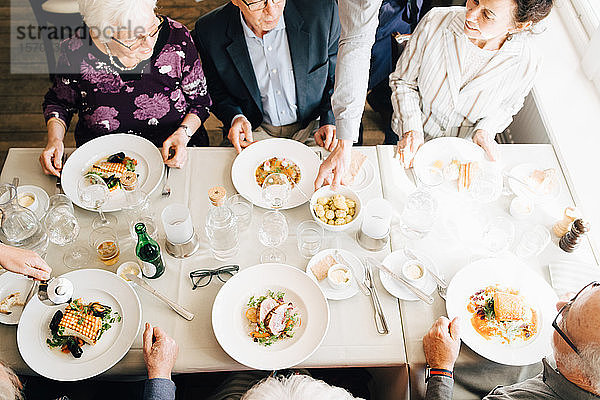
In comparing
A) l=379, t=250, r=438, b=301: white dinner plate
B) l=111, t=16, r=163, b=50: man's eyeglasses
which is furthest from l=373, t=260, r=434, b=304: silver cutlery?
l=111, t=16, r=163, b=50: man's eyeglasses

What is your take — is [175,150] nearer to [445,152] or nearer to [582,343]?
[445,152]

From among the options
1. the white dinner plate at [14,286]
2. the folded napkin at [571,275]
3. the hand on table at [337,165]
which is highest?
the hand on table at [337,165]

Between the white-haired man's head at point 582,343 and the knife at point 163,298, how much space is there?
1.12m

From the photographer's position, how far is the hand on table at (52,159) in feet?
6.41

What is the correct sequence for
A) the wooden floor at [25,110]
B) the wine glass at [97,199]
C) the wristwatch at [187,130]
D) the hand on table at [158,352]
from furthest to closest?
the wooden floor at [25,110] → the wristwatch at [187,130] → the wine glass at [97,199] → the hand on table at [158,352]

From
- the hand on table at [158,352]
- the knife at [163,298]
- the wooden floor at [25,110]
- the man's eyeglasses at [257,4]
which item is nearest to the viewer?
the hand on table at [158,352]

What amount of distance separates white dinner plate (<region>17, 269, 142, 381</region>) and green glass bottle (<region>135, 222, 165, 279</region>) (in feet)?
0.28

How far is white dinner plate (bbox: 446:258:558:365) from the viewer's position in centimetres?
157

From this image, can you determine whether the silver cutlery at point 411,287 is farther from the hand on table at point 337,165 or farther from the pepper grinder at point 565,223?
the pepper grinder at point 565,223

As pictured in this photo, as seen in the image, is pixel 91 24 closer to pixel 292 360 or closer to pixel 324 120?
pixel 324 120

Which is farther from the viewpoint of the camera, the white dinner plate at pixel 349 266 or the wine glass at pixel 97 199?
the wine glass at pixel 97 199

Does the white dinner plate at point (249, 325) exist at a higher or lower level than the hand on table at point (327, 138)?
lower

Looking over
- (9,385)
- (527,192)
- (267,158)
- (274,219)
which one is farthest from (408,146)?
(9,385)

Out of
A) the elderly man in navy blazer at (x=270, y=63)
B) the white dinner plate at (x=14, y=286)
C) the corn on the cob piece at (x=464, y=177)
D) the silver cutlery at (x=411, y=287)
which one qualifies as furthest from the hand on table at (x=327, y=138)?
the white dinner plate at (x=14, y=286)
